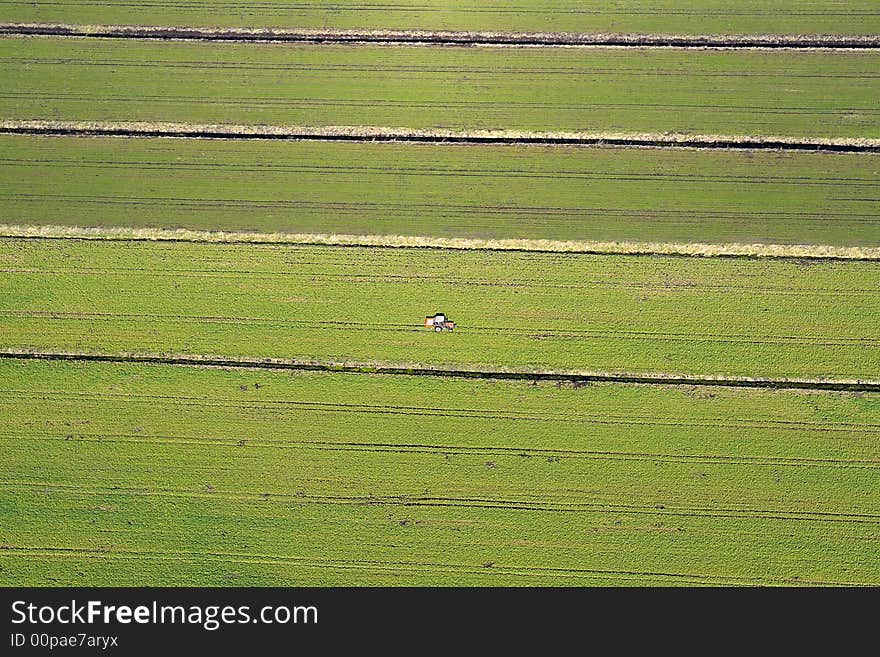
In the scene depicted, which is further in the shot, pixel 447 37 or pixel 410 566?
pixel 447 37

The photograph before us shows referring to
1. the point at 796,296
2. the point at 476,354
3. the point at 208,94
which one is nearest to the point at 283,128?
the point at 208,94

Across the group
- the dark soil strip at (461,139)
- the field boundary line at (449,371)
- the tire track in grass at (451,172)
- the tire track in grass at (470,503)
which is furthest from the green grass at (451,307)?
the dark soil strip at (461,139)

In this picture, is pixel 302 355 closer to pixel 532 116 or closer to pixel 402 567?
pixel 402 567

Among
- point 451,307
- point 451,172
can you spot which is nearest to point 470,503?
point 451,307

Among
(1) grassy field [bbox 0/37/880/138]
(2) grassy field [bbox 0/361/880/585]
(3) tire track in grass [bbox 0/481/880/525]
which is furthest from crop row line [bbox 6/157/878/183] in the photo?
(3) tire track in grass [bbox 0/481/880/525]

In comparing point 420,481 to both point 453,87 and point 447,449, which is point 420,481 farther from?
point 453,87

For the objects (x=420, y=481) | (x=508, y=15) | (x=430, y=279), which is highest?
(x=508, y=15)

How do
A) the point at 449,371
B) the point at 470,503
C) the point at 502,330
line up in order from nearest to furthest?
the point at 470,503 < the point at 449,371 < the point at 502,330
